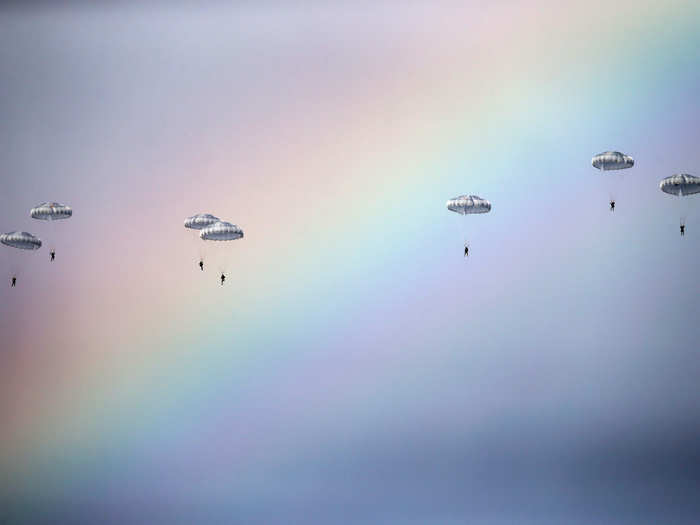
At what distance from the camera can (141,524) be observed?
5728cm

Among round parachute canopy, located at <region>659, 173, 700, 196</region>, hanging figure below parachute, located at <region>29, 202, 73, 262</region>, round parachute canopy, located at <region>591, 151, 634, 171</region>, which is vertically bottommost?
hanging figure below parachute, located at <region>29, 202, 73, 262</region>

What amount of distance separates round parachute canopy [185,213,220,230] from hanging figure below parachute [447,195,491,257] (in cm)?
1020

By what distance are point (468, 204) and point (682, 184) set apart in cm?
884

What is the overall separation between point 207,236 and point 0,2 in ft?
49.4

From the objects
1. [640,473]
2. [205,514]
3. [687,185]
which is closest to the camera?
[687,185]

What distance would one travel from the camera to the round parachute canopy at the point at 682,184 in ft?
165

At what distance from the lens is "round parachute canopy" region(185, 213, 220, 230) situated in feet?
174

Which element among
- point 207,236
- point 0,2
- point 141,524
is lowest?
point 141,524

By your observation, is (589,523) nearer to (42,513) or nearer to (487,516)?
(487,516)

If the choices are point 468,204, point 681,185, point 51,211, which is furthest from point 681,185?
point 51,211

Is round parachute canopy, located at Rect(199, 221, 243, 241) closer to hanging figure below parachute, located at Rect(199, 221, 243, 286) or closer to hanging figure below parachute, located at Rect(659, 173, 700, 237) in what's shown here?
hanging figure below parachute, located at Rect(199, 221, 243, 286)

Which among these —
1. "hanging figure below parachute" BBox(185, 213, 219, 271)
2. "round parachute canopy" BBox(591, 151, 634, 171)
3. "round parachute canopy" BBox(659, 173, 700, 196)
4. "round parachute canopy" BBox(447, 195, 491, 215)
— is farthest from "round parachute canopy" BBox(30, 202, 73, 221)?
"round parachute canopy" BBox(659, 173, 700, 196)

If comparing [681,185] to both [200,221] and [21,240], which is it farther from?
[21,240]

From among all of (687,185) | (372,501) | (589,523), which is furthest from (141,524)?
(687,185)
